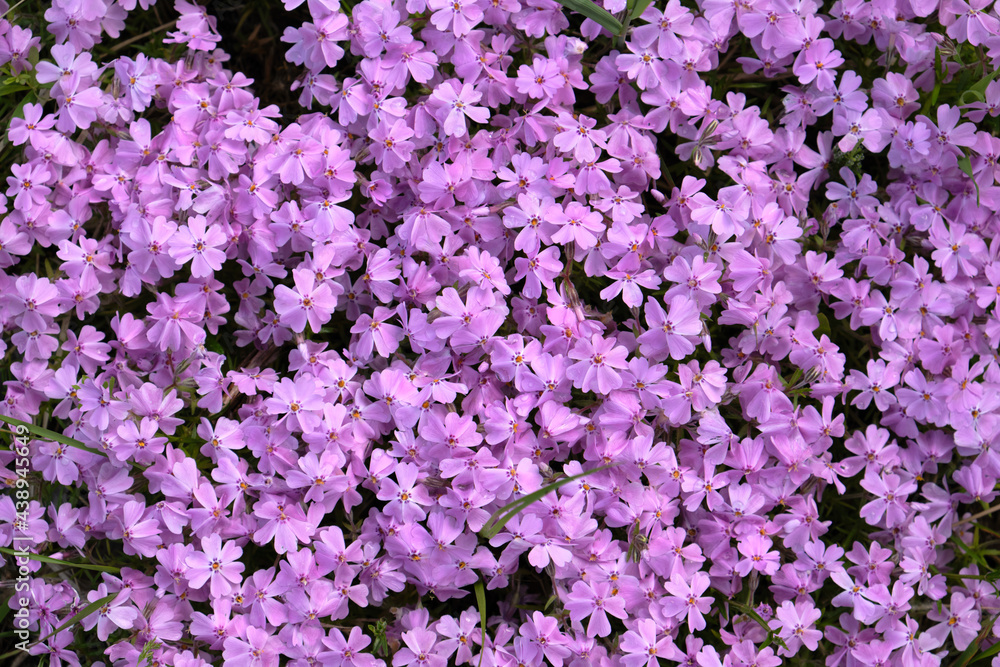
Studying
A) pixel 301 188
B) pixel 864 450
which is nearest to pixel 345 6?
pixel 301 188

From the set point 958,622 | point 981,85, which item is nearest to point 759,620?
point 958,622

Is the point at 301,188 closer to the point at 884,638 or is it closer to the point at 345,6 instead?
the point at 345,6

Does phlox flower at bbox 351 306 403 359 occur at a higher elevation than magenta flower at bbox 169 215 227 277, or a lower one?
lower

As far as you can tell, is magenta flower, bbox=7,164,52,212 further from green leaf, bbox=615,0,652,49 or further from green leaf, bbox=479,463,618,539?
green leaf, bbox=615,0,652,49

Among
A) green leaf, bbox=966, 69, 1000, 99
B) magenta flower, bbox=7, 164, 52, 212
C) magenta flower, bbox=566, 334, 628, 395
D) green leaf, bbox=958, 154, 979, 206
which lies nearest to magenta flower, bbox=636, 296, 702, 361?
magenta flower, bbox=566, 334, 628, 395

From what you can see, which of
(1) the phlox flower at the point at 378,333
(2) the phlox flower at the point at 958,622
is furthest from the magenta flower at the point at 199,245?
(2) the phlox flower at the point at 958,622

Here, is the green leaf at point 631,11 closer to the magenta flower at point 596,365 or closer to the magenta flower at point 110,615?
the magenta flower at point 596,365
